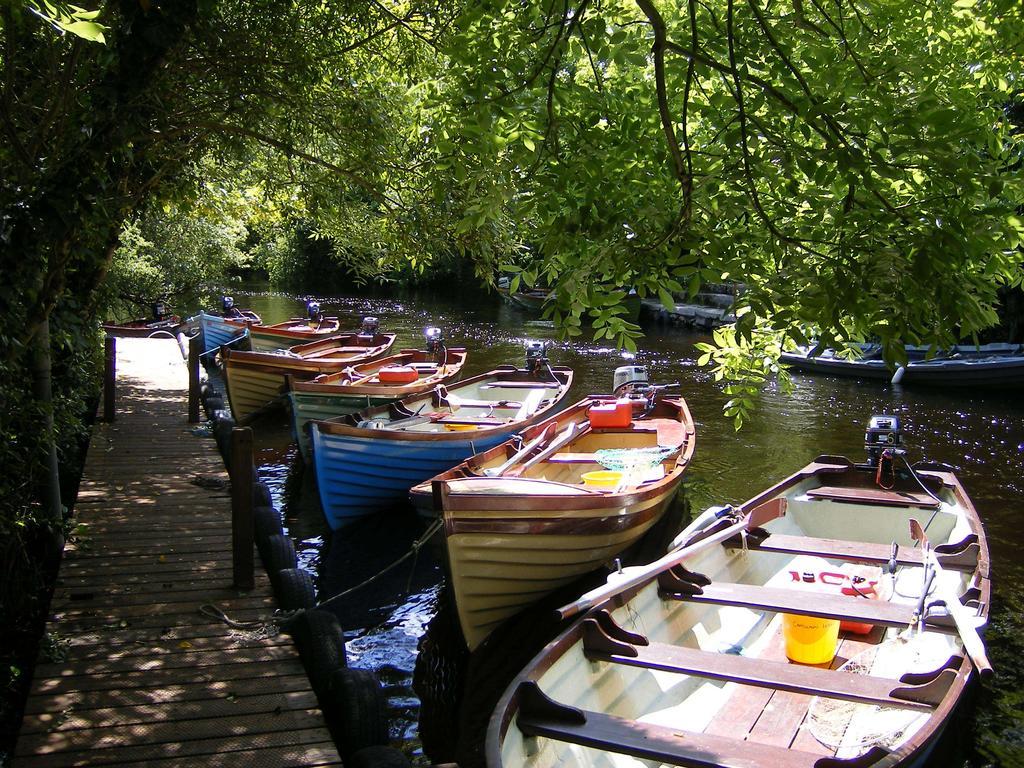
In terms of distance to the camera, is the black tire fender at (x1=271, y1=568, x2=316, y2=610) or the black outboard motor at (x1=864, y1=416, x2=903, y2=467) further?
the black outboard motor at (x1=864, y1=416, x2=903, y2=467)

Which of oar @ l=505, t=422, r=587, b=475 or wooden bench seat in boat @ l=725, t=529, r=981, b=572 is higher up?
oar @ l=505, t=422, r=587, b=475

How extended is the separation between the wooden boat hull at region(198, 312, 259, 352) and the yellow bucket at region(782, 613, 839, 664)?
58.4ft

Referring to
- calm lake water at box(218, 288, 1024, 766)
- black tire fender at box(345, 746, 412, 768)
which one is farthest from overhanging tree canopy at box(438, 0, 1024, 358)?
calm lake water at box(218, 288, 1024, 766)

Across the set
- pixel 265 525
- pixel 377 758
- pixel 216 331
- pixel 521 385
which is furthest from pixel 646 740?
pixel 216 331

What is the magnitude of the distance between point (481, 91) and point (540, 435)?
→ 6.98 m

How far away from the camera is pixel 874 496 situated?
8.27 m

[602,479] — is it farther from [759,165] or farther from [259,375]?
[259,375]

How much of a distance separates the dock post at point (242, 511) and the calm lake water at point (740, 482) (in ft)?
5.29

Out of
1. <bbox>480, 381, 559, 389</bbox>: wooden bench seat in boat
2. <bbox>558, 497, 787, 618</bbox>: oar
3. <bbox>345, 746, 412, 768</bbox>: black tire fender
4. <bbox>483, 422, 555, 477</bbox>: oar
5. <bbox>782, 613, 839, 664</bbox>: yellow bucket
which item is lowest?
<bbox>782, 613, 839, 664</bbox>: yellow bucket

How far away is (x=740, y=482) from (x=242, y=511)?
8.23m

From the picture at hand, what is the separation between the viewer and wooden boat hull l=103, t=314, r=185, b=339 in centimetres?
2205

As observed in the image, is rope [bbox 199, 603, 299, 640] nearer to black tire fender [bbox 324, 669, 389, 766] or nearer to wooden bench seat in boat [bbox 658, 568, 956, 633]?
black tire fender [bbox 324, 669, 389, 766]

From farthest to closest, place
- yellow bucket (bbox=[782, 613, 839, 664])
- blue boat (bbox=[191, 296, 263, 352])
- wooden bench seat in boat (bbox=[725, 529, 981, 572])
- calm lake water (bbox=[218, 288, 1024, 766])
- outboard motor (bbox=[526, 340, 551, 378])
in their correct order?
blue boat (bbox=[191, 296, 263, 352]) → outboard motor (bbox=[526, 340, 551, 378]) → calm lake water (bbox=[218, 288, 1024, 766]) → wooden bench seat in boat (bbox=[725, 529, 981, 572]) → yellow bucket (bbox=[782, 613, 839, 664])

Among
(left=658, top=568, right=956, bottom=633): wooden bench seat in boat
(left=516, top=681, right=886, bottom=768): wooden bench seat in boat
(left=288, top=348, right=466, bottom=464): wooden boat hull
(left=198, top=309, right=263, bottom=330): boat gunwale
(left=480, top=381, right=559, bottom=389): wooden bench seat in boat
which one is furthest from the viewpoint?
(left=198, top=309, right=263, bottom=330): boat gunwale
